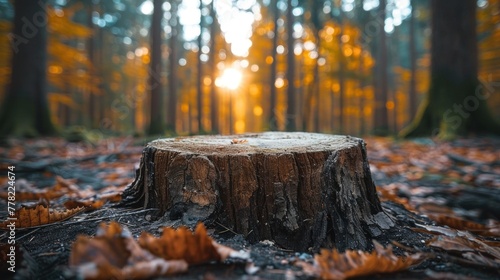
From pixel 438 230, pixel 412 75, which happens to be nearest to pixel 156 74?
pixel 438 230

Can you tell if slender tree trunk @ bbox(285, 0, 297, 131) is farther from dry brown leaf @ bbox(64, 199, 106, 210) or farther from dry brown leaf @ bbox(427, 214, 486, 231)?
dry brown leaf @ bbox(64, 199, 106, 210)

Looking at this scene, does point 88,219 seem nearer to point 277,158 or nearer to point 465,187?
point 277,158

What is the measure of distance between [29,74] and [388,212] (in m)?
8.90

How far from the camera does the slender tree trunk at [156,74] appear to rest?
893 centimetres

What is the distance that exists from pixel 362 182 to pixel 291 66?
10.4 metres

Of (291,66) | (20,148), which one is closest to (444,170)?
(20,148)

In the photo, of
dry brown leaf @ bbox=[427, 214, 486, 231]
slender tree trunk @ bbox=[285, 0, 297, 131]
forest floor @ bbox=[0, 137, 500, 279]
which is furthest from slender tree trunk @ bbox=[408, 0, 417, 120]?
dry brown leaf @ bbox=[427, 214, 486, 231]

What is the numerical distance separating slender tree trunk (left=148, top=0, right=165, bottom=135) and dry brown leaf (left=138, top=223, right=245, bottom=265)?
26.9 feet

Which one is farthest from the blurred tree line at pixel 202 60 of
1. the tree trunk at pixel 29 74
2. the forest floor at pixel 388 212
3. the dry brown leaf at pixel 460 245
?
the dry brown leaf at pixel 460 245

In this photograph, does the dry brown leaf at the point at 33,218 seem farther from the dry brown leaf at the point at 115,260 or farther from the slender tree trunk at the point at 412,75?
the slender tree trunk at the point at 412,75

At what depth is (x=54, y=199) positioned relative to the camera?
2.43m

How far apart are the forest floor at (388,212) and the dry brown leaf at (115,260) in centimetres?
7

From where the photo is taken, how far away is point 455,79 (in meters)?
6.30

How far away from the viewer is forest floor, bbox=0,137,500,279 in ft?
3.59
